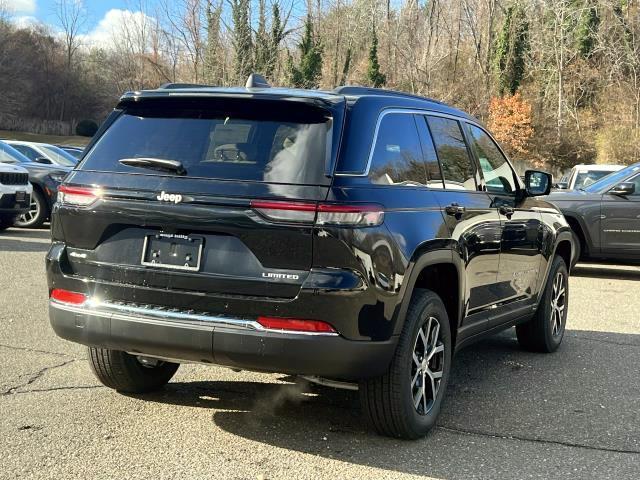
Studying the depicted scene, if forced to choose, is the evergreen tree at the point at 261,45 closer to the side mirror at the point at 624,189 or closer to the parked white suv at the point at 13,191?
the parked white suv at the point at 13,191

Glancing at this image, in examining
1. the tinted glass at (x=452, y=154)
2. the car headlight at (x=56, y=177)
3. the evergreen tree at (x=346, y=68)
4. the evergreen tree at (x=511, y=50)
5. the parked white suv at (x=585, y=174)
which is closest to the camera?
the tinted glass at (x=452, y=154)

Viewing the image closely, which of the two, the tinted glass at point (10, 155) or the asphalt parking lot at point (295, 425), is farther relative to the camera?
the tinted glass at point (10, 155)

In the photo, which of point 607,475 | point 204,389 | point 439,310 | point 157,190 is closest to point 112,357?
point 204,389

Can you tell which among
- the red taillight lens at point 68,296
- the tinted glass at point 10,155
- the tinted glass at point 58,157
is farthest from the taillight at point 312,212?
the tinted glass at point 58,157

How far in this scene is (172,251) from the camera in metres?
3.74

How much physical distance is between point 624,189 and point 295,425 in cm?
877

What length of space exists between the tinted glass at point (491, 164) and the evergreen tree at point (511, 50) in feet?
162

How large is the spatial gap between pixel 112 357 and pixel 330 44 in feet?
174

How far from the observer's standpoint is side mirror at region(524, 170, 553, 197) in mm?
6000

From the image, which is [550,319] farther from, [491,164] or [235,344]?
[235,344]

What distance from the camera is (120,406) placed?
4.55 meters

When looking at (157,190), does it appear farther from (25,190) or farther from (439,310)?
(25,190)

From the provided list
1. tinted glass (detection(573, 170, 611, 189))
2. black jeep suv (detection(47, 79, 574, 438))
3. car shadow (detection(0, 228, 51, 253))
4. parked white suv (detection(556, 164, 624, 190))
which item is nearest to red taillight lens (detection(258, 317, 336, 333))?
black jeep suv (detection(47, 79, 574, 438))

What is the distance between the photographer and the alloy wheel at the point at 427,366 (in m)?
4.17
